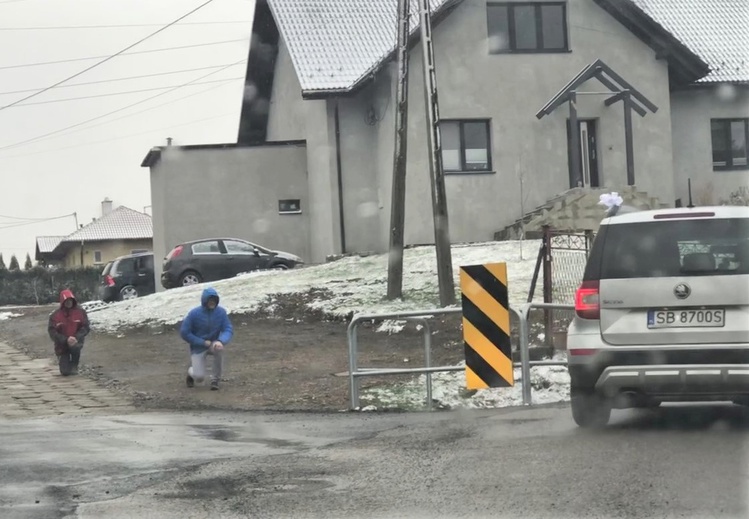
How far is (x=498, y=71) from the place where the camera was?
30000mm

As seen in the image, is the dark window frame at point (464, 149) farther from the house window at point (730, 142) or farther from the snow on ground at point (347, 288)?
the house window at point (730, 142)

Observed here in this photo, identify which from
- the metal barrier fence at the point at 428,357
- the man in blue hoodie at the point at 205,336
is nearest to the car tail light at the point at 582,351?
the metal barrier fence at the point at 428,357

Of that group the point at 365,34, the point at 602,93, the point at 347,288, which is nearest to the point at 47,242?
the point at 365,34

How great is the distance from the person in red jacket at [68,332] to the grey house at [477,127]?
12971mm

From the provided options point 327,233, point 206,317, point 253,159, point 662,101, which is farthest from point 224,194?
point 206,317

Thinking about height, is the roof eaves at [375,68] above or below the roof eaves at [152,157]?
above

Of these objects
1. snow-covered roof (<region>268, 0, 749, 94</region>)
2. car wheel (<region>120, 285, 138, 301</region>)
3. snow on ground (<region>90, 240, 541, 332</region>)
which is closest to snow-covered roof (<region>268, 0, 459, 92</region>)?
snow-covered roof (<region>268, 0, 749, 94</region>)

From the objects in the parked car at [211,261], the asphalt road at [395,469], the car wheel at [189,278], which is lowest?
the asphalt road at [395,469]

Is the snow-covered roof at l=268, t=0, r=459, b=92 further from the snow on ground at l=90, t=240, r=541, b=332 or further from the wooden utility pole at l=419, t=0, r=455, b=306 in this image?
the wooden utility pole at l=419, t=0, r=455, b=306

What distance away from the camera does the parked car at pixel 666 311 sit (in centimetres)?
846

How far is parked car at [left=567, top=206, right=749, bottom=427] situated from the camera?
27.8 ft

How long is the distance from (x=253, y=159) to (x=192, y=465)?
25.8 m

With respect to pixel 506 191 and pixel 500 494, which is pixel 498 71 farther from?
pixel 500 494

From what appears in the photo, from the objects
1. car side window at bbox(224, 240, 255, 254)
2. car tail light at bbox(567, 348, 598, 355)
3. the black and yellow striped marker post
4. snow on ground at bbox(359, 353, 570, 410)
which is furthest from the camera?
car side window at bbox(224, 240, 255, 254)
